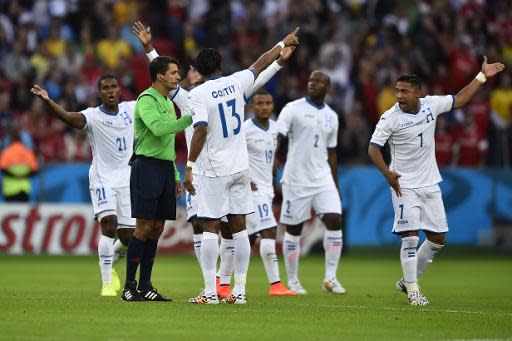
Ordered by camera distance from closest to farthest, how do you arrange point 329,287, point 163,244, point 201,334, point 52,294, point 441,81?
point 201,334
point 52,294
point 329,287
point 163,244
point 441,81

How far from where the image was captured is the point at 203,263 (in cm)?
1304

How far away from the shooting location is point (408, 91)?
1386 cm

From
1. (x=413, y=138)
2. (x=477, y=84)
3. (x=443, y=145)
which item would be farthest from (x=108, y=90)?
(x=443, y=145)

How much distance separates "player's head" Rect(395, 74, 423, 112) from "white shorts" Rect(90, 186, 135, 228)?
12.7ft

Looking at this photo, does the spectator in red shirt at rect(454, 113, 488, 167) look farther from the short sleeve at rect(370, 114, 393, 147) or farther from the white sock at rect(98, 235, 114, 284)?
the white sock at rect(98, 235, 114, 284)

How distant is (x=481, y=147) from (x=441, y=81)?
115 inches

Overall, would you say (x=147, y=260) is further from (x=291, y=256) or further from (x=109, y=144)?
(x=291, y=256)

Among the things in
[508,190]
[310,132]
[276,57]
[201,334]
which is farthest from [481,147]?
[201,334]

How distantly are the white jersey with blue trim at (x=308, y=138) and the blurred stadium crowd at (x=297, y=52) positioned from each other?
951cm

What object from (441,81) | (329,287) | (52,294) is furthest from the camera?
(441,81)

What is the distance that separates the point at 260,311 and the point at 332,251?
416 cm

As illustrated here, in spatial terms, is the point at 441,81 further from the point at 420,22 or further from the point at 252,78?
the point at 252,78

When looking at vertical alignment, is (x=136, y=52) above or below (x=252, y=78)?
above

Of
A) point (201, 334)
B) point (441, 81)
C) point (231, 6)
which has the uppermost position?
point (231, 6)
